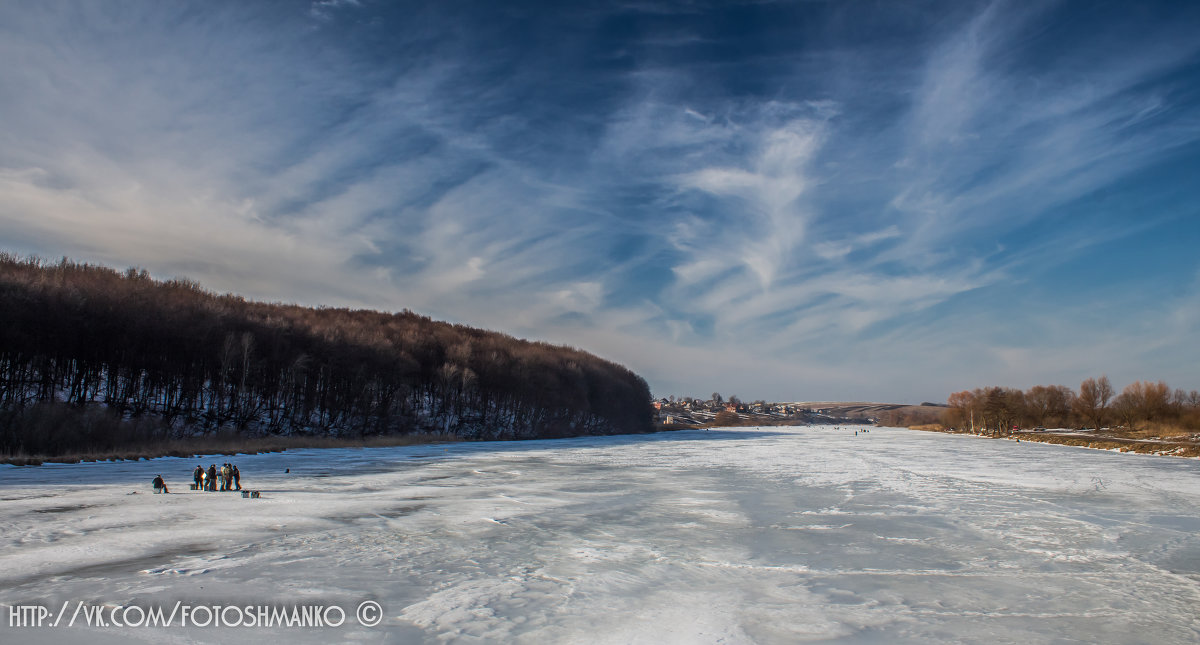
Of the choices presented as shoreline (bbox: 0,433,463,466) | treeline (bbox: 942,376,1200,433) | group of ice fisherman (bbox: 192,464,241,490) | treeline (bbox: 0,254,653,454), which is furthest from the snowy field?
treeline (bbox: 942,376,1200,433)

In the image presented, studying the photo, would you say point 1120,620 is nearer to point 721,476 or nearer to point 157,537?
point 157,537

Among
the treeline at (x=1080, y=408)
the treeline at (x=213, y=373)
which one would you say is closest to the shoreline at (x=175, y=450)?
the treeline at (x=213, y=373)

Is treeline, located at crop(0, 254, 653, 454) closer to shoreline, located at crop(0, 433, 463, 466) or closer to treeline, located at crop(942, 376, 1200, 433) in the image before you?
shoreline, located at crop(0, 433, 463, 466)

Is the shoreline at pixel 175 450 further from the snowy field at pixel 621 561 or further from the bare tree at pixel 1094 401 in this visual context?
the bare tree at pixel 1094 401

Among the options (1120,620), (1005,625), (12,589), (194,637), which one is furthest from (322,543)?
(1120,620)

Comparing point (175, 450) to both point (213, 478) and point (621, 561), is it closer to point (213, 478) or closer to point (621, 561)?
point (213, 478)

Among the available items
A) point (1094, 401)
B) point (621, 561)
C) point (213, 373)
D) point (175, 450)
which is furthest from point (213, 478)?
point (1094, 401)

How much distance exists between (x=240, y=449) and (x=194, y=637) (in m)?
24.8

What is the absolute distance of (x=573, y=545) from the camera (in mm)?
8359

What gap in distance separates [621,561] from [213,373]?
43.1 meters

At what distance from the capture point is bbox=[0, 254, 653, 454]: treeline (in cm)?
2905

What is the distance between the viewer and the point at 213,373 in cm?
4069

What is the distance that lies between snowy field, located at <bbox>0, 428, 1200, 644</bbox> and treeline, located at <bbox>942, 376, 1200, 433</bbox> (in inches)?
2369

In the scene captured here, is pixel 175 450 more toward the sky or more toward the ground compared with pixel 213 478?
more toward the ground
